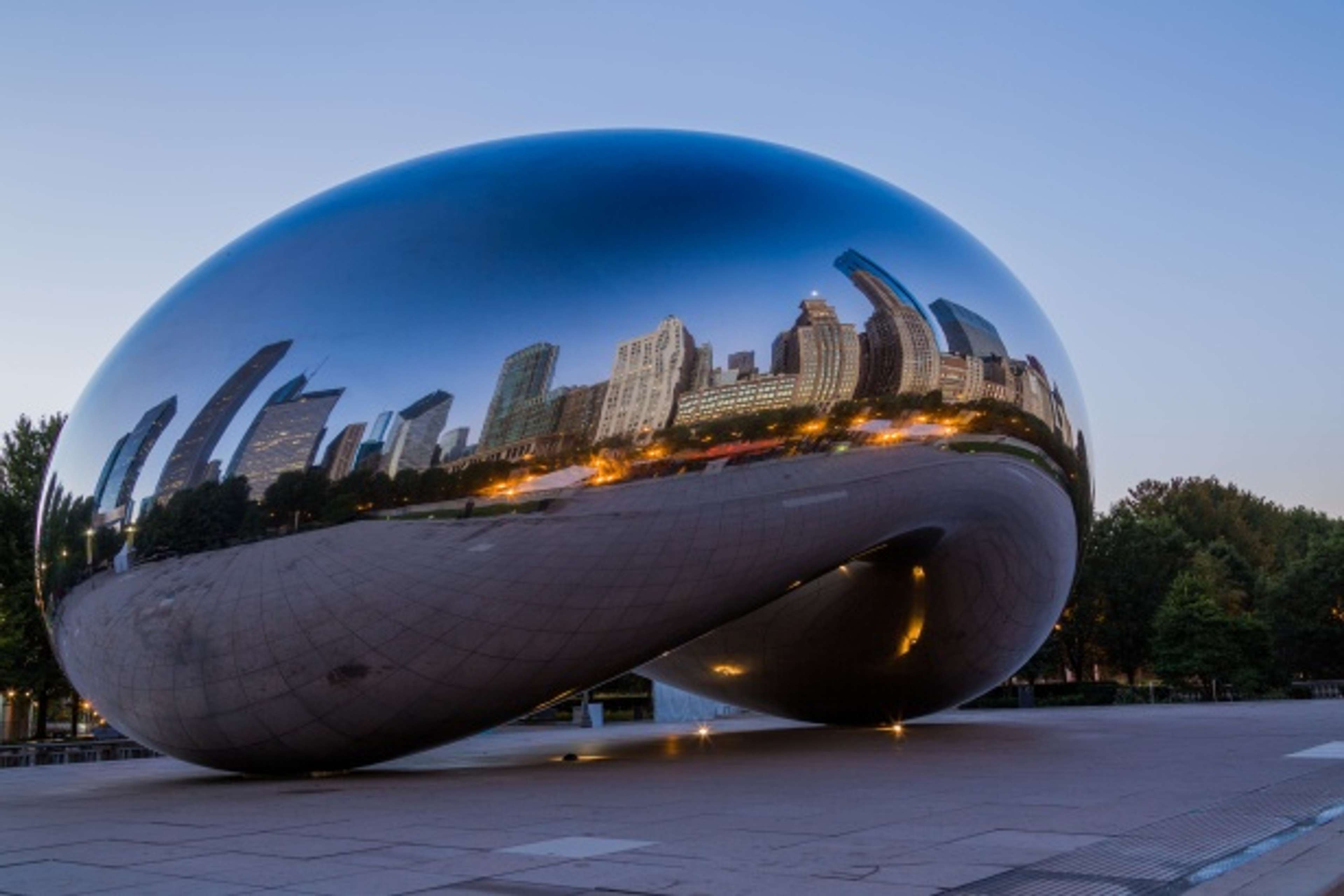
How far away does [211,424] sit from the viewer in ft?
32.8

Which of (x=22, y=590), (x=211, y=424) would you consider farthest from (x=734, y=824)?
(x=22, y=590)

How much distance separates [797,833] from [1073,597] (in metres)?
53.2

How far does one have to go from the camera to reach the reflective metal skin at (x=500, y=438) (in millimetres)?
9680

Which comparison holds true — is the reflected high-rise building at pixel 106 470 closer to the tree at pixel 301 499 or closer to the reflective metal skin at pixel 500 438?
the reflective metal skin at pixel 500 438

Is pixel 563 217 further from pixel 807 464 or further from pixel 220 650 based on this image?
pixel 220 650

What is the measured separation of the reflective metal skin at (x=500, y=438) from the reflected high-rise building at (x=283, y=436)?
0.08ft

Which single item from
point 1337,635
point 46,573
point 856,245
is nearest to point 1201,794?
point 856,245

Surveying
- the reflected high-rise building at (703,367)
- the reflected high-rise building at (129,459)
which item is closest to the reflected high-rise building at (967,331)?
the reflected high-rise building at (703,367)

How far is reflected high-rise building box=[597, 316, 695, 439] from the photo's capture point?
971 cm

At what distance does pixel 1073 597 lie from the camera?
56812mm

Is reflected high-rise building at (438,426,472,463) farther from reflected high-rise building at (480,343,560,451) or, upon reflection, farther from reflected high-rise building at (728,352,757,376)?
reflected high-rise building at (728,352,757,376)

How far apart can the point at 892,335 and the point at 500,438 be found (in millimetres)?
3625

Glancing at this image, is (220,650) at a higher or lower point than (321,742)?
higher

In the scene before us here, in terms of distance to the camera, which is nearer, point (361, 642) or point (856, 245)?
point (361, 642)
